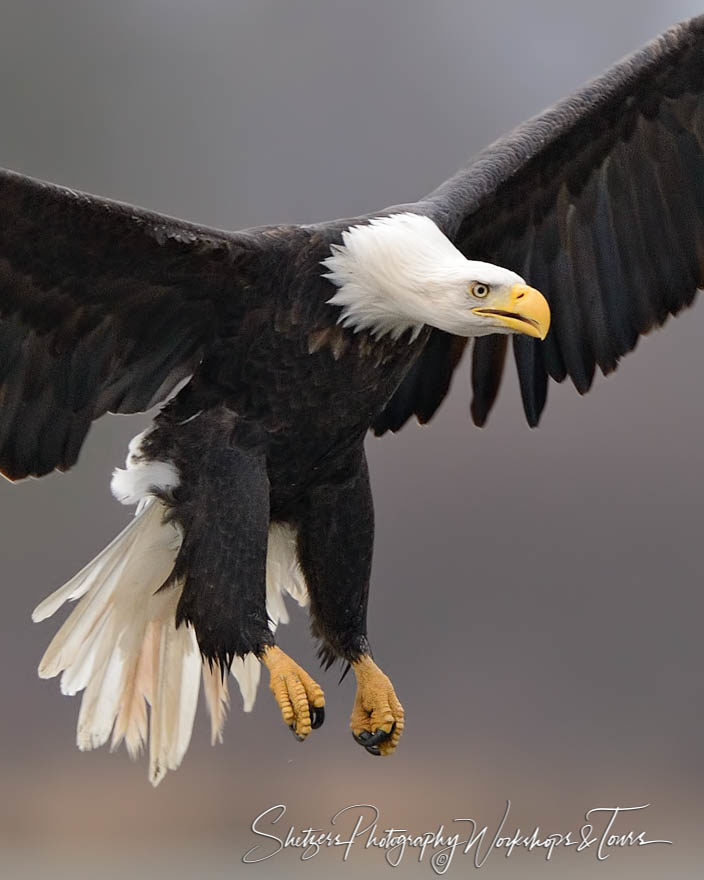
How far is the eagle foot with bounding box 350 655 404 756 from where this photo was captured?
3727mm

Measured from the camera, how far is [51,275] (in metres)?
3.35

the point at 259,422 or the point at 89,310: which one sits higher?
the point at 89,310

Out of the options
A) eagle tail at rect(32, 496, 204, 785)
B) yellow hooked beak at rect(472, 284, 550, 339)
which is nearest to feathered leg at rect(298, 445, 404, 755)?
eagle tail at rect(32, 496, 204, 785)

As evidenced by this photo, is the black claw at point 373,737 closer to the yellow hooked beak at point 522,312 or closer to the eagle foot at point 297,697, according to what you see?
the eagle foot at point 297,697

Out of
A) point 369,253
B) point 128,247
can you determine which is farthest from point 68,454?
point 369,253

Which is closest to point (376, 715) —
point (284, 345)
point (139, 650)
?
point (139, 650)

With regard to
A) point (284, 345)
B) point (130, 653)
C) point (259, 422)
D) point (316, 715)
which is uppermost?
point (284, 345)

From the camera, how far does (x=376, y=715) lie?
12.3 feet

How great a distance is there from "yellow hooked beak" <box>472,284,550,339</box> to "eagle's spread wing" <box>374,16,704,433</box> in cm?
62

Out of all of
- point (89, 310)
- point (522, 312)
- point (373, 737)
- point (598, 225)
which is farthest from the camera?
point (598, 225)

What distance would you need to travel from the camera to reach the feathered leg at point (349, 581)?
3.67 metres

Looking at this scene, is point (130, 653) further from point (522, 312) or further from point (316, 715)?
point (522, 312)

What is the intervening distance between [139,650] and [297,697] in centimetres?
77

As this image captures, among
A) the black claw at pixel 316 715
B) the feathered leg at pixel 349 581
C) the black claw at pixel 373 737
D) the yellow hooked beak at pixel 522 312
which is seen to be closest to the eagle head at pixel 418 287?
the yellow hooked beak at pixel 522 312
